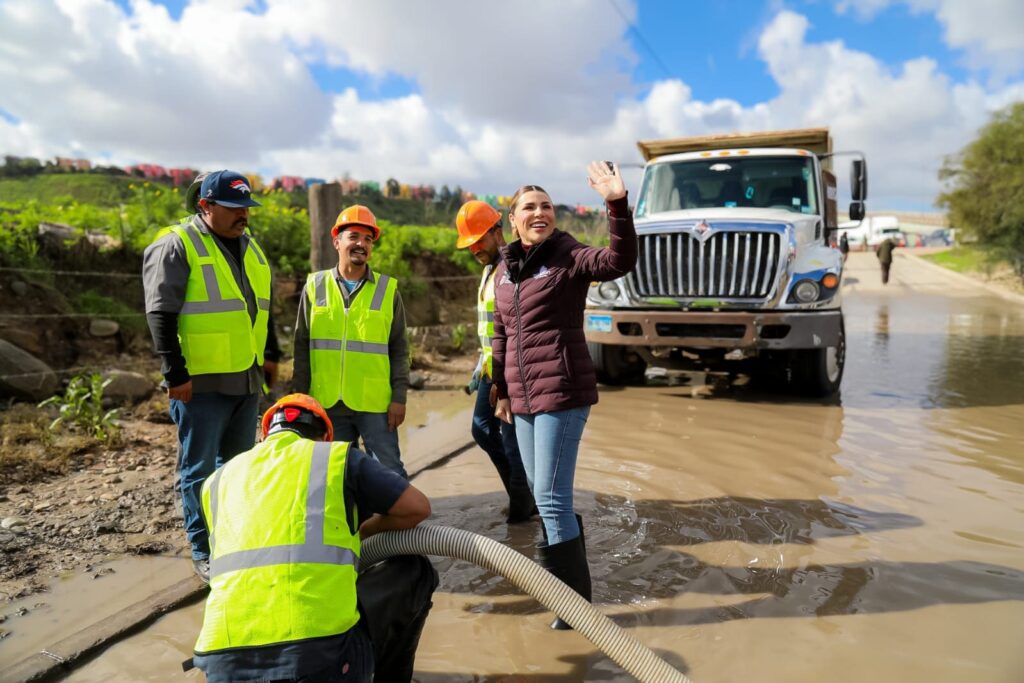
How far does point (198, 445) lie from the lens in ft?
11.0

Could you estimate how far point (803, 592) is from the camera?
335 cm

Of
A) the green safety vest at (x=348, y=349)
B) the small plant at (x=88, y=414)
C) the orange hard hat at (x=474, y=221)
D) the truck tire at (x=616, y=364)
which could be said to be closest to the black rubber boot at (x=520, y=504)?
the green safety vest at (x=348, y=349)

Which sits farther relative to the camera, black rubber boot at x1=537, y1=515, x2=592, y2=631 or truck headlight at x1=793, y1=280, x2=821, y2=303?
truck headlight at x1=793, y1=280, x2=821, y2=303

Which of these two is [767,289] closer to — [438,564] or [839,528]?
[839,528]

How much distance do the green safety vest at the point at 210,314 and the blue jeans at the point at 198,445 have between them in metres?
0.16

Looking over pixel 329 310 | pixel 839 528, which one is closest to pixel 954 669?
pixel 839 528

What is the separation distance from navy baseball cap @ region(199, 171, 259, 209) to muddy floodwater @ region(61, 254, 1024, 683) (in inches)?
72.7

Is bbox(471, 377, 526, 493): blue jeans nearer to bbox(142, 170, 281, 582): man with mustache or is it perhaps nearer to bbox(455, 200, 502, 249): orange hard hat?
bbox(455, 200, 502, 249): orange hard hat

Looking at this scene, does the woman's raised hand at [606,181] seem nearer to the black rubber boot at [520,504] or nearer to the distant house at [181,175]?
the black rubber boot at [520,504]

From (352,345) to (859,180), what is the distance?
249 inches

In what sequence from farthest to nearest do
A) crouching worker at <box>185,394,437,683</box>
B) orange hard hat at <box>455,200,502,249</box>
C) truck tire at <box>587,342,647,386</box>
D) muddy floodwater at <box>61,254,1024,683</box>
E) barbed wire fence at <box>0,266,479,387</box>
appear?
truck tire at <box>587,342,647,386</box>
barbed wire fence at <box>0,266,479,387</box>
orange hard hat at <box>455,200,502,249</box>
muddy floodwater at <box>61,254,1024,683</box>
crouching worker at <box>185,394,437,683</box>

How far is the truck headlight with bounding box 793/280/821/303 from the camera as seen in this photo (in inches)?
274

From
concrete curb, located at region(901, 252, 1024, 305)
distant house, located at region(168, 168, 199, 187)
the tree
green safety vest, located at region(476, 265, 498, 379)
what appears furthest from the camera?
distant house, located at region(168, 168, 199, 187)

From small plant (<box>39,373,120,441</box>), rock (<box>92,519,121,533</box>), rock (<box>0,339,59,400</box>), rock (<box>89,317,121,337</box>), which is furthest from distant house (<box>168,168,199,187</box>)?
rock (<box>92,519,121,533</box>)
